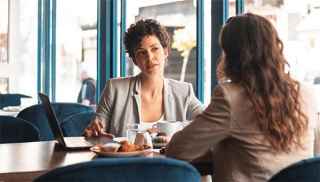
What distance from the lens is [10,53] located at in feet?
23.7

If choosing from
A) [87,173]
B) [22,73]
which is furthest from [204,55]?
[22,73]

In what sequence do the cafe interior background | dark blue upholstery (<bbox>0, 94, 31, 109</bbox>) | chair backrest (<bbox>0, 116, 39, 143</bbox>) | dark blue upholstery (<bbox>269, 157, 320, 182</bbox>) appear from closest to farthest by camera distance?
dark blue upholstery (<bbox>269, 157, 320, 182</bbox>) → chair backrest (<bbox>0, 116, 39, 143</bbox>) → the cafe interior background → dark blue upholstery (<bbox>0, 94, 31, 109</bbox>)

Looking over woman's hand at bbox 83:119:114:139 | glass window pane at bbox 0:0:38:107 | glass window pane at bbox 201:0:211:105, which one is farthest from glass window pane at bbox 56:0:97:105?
woman's hand at bbox 83:119:114:139

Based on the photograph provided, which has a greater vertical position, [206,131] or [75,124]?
[206,131]

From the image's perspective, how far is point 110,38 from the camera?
5.04m

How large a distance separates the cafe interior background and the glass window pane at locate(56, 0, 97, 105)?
0.01 meters

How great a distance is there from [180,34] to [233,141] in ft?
8.29

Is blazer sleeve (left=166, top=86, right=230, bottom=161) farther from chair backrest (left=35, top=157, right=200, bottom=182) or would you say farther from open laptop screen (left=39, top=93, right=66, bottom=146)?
open laptop screen (left=39, top=93, right=66, bottom=146)

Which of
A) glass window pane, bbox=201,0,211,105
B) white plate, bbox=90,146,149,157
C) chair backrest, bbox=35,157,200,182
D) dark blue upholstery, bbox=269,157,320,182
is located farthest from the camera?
glass window pane, bbox=201,0,211,105

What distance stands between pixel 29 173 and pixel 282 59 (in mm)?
922

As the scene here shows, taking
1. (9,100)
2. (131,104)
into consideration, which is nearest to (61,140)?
(131,104)

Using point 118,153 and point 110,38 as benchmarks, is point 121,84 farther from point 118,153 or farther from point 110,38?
point 110,38

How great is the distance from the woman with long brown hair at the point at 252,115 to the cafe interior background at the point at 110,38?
1.33 ft

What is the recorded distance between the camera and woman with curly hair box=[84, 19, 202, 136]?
2.65 meters
